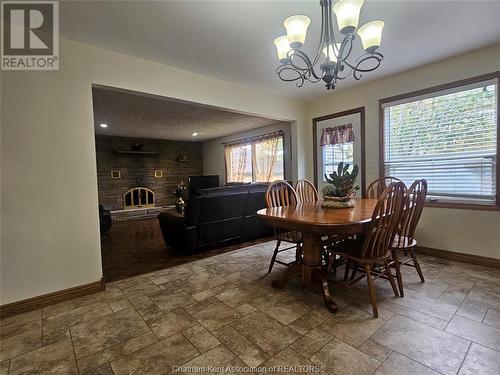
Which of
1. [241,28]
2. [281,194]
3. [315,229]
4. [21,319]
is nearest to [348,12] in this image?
[241,28]

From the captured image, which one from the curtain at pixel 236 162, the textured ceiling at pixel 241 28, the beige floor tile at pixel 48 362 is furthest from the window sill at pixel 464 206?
the curtain at pixel 236 162

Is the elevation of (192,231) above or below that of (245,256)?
above

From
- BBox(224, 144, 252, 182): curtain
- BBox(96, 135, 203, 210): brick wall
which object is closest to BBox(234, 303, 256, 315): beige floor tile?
BBox(224, 144, 252, 182): curtain

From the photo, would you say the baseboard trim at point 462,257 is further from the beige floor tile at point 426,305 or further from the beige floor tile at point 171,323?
the beige floor tile at point 171,323

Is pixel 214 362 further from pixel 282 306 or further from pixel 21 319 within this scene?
pixel 21 319

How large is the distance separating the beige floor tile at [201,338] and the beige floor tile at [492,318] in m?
1.88

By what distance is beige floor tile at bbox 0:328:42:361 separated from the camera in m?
1.57

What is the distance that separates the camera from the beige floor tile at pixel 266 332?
155 cm

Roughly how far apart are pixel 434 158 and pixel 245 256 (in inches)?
108

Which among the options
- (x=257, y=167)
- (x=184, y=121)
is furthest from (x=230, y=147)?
(x=184, y=121)

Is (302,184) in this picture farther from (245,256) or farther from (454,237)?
(454,237)

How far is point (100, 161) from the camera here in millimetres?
6848

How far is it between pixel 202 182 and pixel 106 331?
589cm

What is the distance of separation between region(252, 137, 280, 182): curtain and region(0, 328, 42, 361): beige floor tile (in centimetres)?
499
